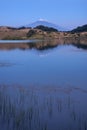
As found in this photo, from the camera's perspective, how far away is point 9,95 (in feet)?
36.1

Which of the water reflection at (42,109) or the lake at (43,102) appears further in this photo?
the lake at (43,102)

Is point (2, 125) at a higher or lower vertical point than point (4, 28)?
higher

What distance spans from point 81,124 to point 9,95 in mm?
4063

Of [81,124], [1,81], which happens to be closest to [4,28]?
[1,81]

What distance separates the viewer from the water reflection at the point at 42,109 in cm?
769

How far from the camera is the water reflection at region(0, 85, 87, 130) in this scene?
7688 millimetres

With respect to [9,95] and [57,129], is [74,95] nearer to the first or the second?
[9,95]

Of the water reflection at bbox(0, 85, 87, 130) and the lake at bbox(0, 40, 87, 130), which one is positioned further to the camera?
the lake at bbox(0, 40, 87, 130)

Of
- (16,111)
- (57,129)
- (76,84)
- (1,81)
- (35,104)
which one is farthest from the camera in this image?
(1,81)

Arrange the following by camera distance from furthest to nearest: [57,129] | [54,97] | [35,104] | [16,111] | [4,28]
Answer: [4,28] → [54,97] → [35,104] → [16,111] → [57,129]

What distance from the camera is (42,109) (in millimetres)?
9109

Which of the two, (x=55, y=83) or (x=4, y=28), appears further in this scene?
(x=4, y=28)

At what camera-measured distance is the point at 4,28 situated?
118m

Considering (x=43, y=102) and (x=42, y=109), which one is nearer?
(x=42, y=109)
